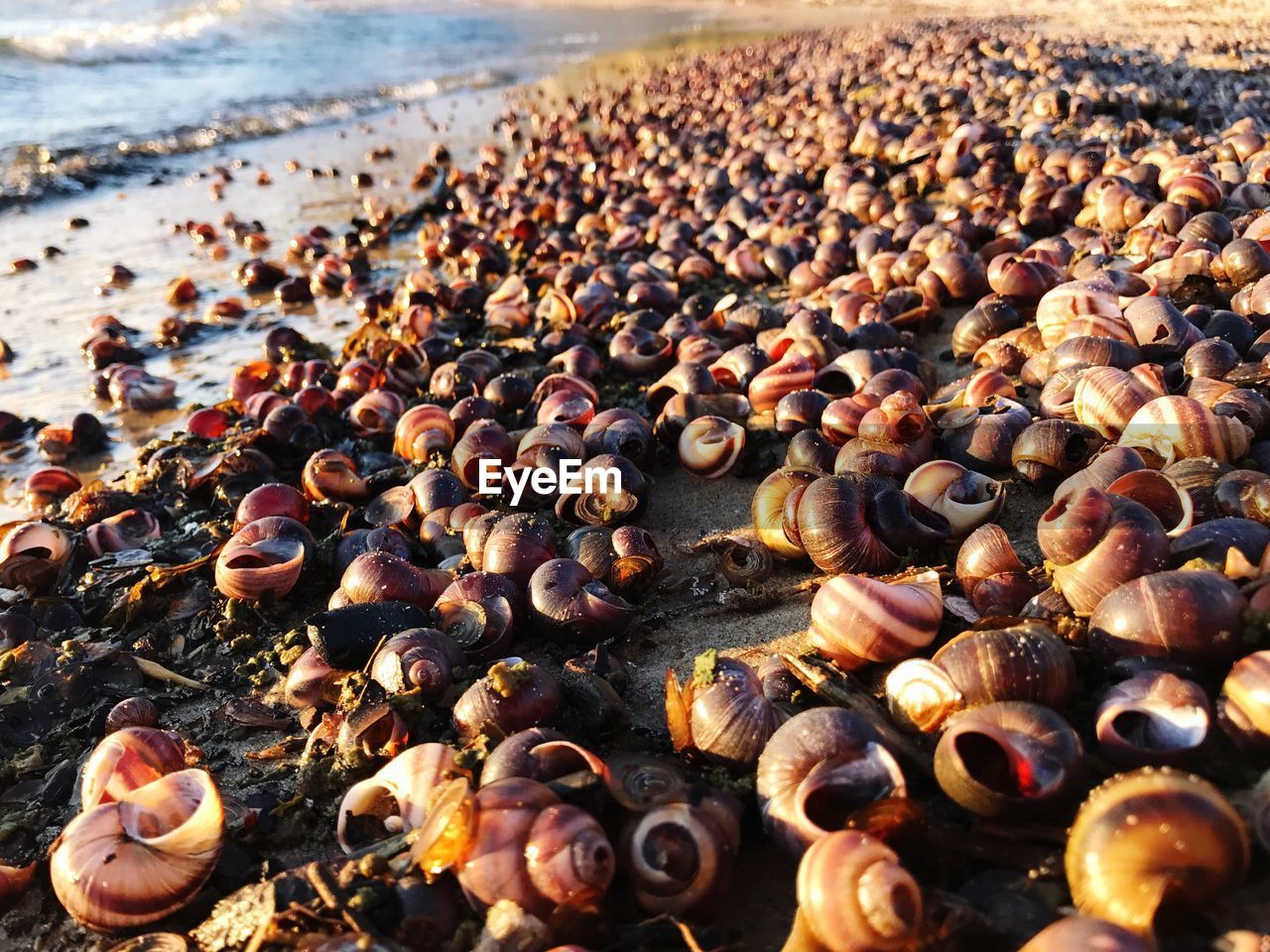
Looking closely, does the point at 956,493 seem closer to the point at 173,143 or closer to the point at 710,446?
the point at 710,446

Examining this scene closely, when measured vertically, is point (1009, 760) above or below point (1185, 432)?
below

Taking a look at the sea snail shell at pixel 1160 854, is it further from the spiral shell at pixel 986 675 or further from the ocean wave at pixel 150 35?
the ocean wave at pixel 150 35

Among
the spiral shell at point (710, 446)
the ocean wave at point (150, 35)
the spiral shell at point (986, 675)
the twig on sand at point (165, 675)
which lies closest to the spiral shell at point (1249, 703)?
the spiral shell at point (986, 675)

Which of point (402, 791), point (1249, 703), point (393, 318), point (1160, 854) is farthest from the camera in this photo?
point (393, 318)

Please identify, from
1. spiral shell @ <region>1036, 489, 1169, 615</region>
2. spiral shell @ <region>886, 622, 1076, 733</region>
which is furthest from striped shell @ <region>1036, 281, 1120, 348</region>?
spiral shell @ <region>886, 622, 1076, 733</region>

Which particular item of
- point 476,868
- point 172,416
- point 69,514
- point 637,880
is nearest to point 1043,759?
point 637,880

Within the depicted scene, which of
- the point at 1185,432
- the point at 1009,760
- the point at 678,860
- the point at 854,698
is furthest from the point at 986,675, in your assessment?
the point at 1185,432
